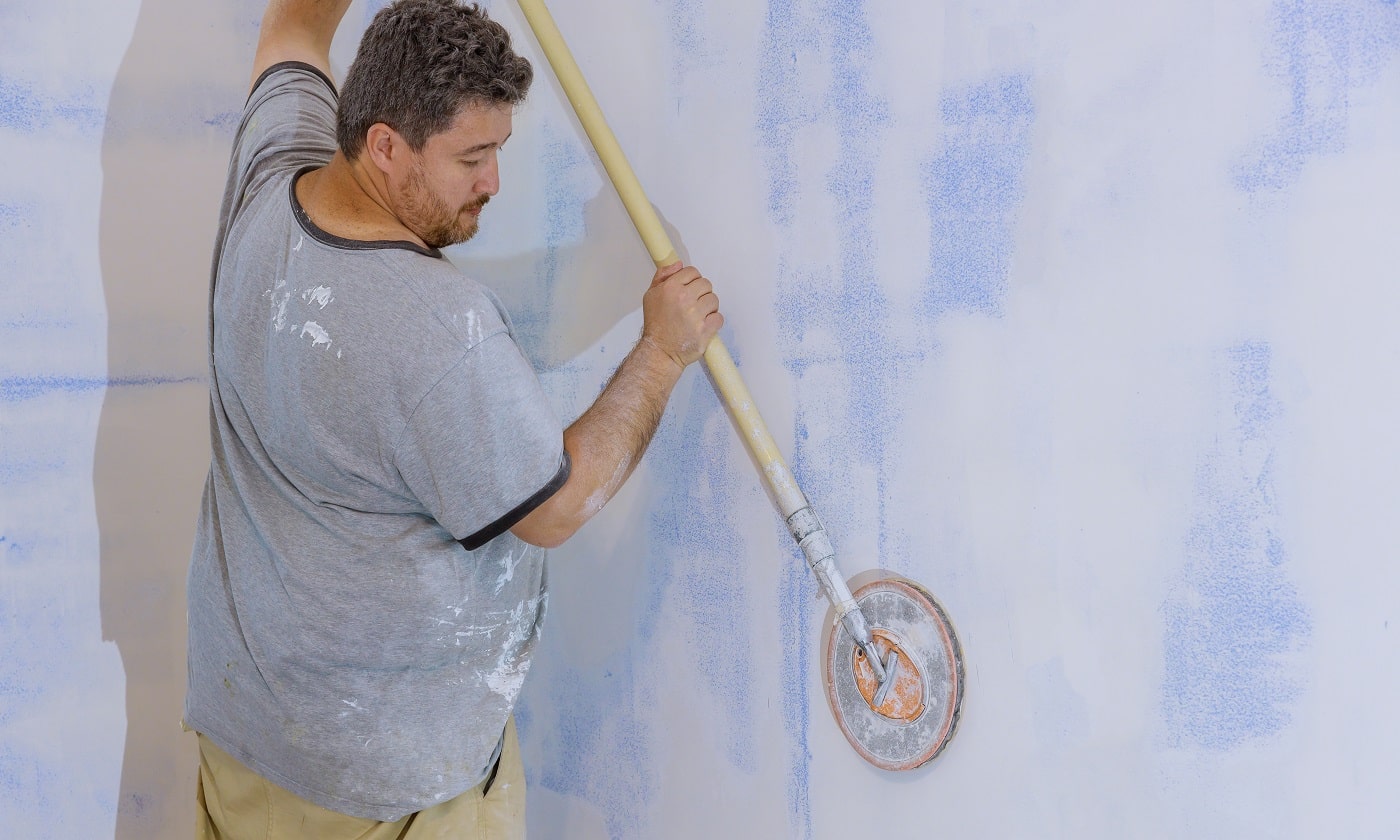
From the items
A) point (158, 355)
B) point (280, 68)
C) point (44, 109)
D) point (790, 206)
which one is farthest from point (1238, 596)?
point (44, 109)

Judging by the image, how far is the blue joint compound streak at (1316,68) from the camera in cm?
85

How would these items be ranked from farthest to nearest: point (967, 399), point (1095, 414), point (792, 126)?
point (792, 126) → point (967, 399) → point (1095, 414)

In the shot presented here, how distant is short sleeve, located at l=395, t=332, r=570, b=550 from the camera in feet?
3.41

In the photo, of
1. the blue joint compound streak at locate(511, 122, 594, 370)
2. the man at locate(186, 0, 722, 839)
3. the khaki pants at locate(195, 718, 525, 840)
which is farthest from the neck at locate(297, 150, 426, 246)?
the khaki pants at locate(195, 718, 525, 840)

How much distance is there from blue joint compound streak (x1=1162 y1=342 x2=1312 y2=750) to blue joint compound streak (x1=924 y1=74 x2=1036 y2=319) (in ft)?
0.88

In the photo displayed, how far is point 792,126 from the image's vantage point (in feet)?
4.19

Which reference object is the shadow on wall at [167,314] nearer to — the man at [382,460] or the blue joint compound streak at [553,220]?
the blue joint compound streak at [553,220]

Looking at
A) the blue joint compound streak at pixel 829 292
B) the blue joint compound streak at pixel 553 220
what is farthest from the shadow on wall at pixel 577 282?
the blue joint compound streak at pixel 829 292

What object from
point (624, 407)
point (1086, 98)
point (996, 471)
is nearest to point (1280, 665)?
point (996, 471)

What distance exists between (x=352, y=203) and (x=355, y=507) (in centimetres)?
35

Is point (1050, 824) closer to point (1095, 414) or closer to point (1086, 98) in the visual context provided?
point (1095, 414)

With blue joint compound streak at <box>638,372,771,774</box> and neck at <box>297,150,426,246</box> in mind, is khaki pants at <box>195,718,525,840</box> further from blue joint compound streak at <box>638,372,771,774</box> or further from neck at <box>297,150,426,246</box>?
neck at <box>297,150,426,246</box>

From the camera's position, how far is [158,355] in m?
1.58

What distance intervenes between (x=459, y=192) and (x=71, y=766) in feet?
3.57
